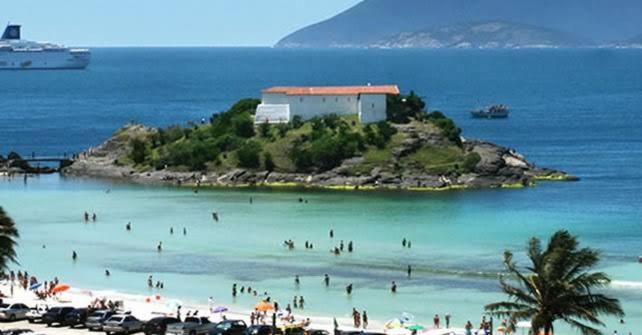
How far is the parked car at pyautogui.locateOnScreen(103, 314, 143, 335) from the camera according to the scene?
58406 millimetres

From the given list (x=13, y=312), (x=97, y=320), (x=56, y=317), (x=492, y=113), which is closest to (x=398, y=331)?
(x=97, y=320)

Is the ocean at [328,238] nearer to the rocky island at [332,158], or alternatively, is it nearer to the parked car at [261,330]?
the rocky island at [332,158]

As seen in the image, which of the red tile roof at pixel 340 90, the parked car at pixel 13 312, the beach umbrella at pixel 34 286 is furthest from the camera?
the red tile roof at pixel 340 90

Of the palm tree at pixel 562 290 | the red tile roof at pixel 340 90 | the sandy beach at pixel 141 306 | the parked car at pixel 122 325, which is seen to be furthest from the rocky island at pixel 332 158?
the palm tree at pixel 562 290

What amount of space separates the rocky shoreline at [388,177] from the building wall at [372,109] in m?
2.71

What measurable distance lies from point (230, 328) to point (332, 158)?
5776 cm

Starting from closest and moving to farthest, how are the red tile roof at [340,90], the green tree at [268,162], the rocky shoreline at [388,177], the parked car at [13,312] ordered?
1. the parked car at [13,312]
2. the rocky shoreline at [388,177]
3. the green tree at [268,162]
4. the red tile roof at [340,90]

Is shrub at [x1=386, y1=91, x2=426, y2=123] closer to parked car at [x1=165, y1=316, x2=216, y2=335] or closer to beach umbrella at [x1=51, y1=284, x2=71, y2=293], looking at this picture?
beach umbrella at [x1=51, y1=284, x2=71, y2=293]

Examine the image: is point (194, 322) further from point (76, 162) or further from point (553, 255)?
point (76, 162)

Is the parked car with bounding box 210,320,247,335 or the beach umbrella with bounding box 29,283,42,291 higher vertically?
the beach umbrella with bounding box 29,283,42,291

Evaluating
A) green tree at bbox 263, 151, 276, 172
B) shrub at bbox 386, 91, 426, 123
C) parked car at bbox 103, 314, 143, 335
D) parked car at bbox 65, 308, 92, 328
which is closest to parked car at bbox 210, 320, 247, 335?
parked car at bbox 103, 314, 143, 335

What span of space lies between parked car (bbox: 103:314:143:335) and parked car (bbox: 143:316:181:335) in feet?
0.87

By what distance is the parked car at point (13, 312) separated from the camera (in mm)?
61719

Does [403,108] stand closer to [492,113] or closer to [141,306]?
[141,306]
